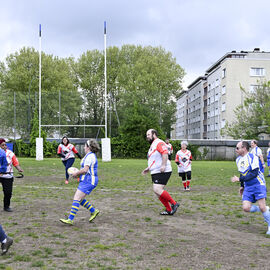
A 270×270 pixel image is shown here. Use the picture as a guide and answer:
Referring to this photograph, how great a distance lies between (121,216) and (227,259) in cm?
328

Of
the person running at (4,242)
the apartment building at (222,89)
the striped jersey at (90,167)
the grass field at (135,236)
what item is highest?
the apartment building at (222,89)

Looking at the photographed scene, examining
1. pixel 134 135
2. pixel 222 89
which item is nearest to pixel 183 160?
pixel 134 135

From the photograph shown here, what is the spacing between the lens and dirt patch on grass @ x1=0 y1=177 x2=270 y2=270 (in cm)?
481

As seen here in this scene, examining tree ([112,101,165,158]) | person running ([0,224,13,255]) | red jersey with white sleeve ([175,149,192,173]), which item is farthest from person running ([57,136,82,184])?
tree ([112,101,165,158])

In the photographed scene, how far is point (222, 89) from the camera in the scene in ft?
209

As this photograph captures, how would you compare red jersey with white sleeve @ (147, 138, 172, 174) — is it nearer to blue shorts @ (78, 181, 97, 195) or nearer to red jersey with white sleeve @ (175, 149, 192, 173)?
blue shorts @ (78, 181, 97, 195)

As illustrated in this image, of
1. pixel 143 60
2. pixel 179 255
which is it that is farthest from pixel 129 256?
pixel 143 60

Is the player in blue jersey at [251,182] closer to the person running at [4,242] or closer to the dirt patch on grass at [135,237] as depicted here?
the dirt patch on grass at [135,237]

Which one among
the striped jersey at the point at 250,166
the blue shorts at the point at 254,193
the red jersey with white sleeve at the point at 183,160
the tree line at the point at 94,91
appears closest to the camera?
the striped jersey at the point at 250,166

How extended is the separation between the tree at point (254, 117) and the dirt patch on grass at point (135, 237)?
34427mm

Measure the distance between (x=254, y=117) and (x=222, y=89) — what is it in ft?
72.0

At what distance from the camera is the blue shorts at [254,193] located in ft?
21.1

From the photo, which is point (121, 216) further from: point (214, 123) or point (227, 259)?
point (214, 123)

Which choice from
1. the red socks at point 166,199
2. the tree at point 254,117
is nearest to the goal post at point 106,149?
the tree at point 254,117
